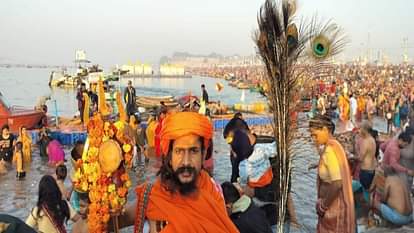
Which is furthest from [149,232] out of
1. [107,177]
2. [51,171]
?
[51,171]

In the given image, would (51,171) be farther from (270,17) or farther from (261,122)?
(261,122)

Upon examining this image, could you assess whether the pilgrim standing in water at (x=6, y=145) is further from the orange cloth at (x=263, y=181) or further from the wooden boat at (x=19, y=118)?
the orange cloth at (x=263, y=181)

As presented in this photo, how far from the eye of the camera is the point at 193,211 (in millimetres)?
2221

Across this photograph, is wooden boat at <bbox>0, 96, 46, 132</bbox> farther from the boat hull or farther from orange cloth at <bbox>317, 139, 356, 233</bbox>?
orange cloth at <bbox>317, 139, 356, 233</bbox>

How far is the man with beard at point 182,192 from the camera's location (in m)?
2.21

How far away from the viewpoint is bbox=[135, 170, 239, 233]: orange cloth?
2188 mm

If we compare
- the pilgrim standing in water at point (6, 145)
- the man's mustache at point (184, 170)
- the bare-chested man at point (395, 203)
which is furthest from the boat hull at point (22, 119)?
the man's mustache at point (184, 170)

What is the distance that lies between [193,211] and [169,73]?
117 metres

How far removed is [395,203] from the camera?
6.22 meters

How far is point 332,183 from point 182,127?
256 centimetres

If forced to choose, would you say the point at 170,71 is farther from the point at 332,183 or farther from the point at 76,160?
the point at 76,160

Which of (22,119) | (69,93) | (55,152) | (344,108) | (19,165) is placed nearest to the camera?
(19,165)

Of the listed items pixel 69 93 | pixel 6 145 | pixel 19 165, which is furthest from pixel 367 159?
pixel 69 93

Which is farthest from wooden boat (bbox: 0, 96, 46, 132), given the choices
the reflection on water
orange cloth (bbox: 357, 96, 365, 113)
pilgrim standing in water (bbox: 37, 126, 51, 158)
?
orange cloth (bbox: 357, 96, 365, 113)
